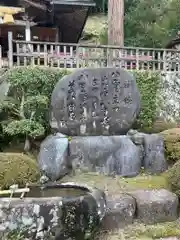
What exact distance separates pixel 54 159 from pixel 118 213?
2701 millimetres

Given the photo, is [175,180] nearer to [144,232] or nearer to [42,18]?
[144,232]

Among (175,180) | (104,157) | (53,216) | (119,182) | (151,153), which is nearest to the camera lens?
(53,216)

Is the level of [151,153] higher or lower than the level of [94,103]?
lower

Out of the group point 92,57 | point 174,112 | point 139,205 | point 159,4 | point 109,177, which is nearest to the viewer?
point 139,205

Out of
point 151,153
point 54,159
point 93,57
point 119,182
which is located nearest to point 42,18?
point 93,57

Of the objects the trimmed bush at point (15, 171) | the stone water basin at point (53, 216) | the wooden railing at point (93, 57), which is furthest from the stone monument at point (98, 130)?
the wooden railing at point (93, 57)

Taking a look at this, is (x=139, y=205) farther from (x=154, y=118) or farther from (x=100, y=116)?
(x=154, y=118)

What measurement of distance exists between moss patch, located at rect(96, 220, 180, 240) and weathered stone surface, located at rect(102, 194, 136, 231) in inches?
5.5

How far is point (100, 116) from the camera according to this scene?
9.98m

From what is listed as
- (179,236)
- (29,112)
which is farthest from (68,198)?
(29,112)

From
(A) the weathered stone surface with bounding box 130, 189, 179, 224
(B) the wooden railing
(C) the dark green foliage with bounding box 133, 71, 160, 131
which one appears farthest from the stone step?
(B) the wooden railing

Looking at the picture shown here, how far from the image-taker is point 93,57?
13.5 m

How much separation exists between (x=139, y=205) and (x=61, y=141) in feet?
9.63

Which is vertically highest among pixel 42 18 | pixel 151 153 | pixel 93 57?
pixel 42 18
